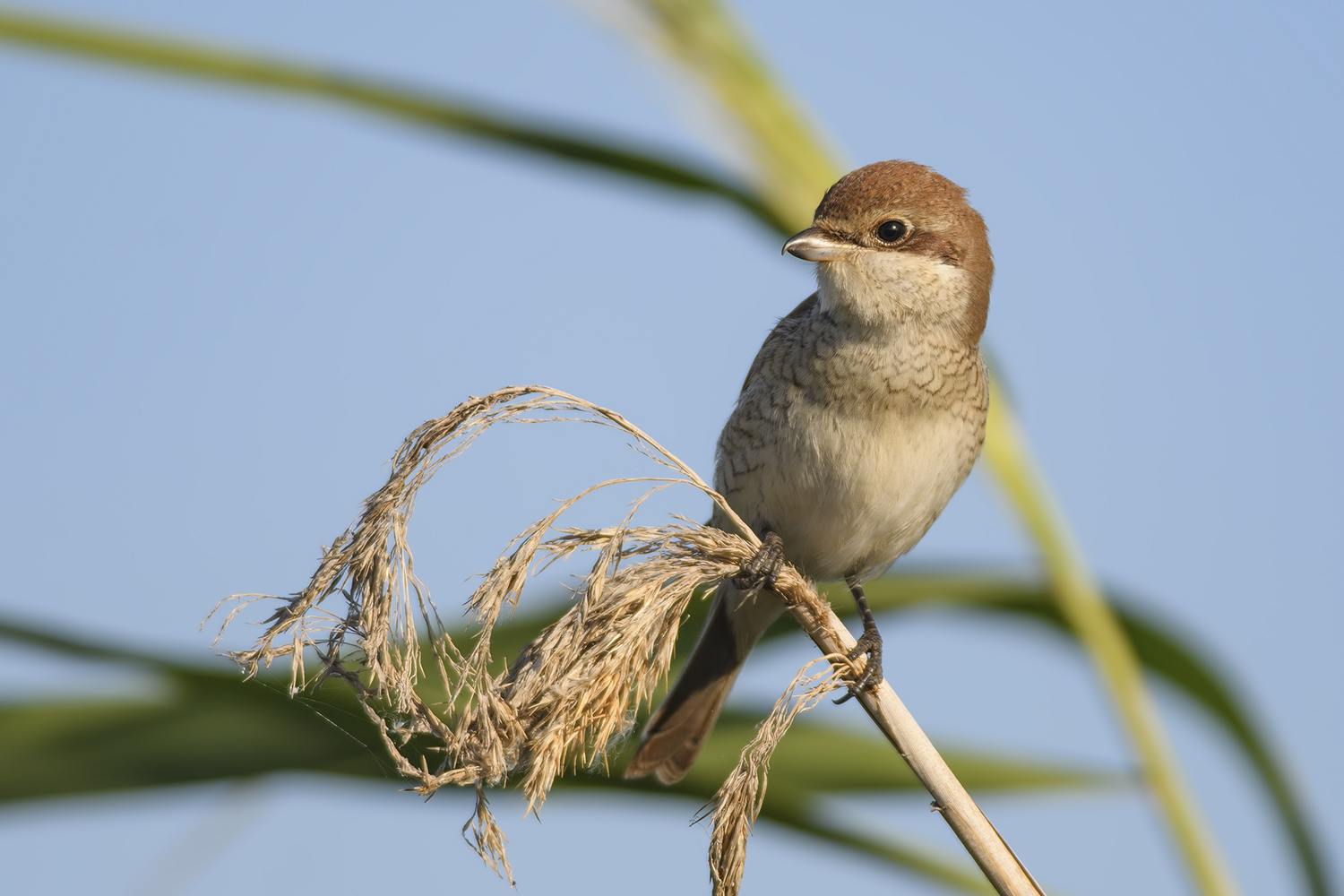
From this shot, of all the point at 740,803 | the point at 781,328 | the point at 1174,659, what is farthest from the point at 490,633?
the point at 781,328

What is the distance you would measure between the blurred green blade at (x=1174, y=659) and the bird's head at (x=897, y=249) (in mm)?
814

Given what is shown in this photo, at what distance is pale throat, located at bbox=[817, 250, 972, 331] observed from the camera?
2.65 meters

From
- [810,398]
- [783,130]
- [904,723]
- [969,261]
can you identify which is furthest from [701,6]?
[969,261]

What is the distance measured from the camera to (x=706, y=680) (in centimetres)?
290

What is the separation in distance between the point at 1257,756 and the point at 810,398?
1.21 m

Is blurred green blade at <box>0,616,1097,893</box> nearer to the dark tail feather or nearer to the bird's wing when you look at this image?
the dark tail feather

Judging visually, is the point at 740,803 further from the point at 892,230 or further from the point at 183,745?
the point at 892,230

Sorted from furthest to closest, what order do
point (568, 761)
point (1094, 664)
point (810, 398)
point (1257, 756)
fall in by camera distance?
point (810, 398) → point (1257, 756) → point (1094, 664) → point (568, 761)

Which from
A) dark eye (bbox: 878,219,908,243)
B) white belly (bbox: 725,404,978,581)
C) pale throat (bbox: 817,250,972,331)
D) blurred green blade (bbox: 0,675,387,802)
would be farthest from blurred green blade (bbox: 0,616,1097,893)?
dark eye (bbox: 878,219,908,243)

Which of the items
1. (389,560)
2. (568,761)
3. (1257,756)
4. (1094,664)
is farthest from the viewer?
(1257,756)

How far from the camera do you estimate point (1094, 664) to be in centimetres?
166

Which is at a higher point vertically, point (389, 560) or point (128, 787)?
point (389, 560)

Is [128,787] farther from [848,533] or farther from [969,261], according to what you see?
[969,261]

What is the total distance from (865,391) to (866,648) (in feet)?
2.64
